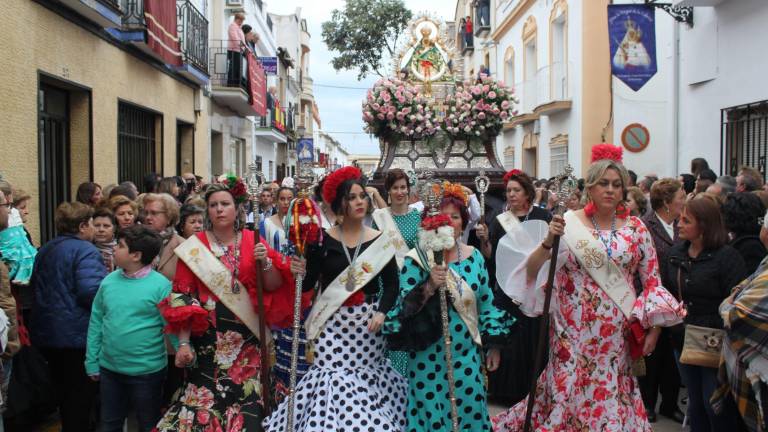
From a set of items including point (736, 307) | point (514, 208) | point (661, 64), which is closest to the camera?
point (736, 307)

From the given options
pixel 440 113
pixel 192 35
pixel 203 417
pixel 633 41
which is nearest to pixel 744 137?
pixel 633 41

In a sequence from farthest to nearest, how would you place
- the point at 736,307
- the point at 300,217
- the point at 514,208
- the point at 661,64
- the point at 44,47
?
1. the point at 661,64
2. the point at 44,47
3. the point at 514,208
4. the point at 300,217
5. the point at 736,307

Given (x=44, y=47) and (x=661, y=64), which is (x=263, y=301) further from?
(x=661, y=64)

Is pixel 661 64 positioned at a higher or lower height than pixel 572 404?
higher

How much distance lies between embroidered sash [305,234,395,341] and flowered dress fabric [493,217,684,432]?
98 cm

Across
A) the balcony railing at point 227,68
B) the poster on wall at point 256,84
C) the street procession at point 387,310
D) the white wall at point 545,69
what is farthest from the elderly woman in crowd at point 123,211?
the poster on wall at point 256,84

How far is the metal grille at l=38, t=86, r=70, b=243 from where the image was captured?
9039 millimetres

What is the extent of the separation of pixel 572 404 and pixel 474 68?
2820 centimetres

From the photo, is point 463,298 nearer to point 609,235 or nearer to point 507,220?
point 609,235

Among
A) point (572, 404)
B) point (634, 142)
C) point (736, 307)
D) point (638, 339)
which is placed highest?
point (634, 142)

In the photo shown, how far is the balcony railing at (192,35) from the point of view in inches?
562

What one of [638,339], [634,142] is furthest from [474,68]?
A: [638,339]

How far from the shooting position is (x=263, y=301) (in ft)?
14.3

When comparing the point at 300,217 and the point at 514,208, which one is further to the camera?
the point at 514,208
